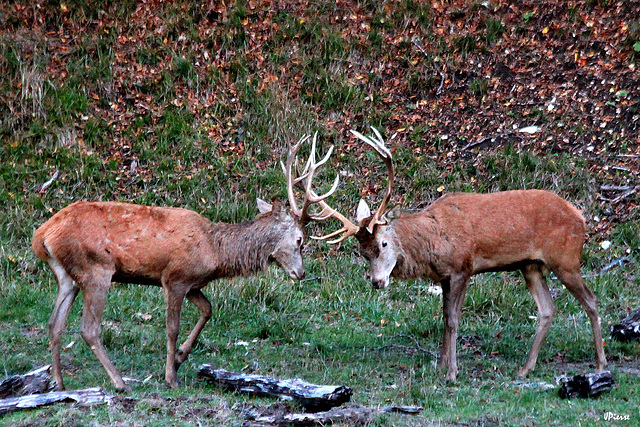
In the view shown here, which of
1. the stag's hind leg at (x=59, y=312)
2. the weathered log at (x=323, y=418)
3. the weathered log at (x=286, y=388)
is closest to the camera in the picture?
the weathered log at (x=323, y=418)

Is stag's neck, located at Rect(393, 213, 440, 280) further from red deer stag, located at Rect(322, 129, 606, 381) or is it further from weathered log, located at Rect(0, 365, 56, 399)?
weathered log, located at Rect(0, 365, 56, 399)

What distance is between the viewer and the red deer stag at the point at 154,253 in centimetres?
793

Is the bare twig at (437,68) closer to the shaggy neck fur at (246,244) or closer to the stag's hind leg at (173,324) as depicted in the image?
the shaggy neck fur at (246,244)

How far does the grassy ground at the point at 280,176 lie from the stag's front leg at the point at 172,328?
0.19 m

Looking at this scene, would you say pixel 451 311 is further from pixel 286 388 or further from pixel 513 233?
pixel 286 388

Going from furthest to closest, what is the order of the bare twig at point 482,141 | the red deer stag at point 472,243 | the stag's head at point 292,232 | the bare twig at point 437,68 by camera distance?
1. the bare twig at point 437,68
2. the bare twig at point 482,141
3. the stag's head at point 292,232
4. the red deer stag at point 472,243

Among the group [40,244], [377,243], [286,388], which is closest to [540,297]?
[377,243]

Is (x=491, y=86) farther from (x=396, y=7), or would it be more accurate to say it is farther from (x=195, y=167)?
(x=195, y=167)

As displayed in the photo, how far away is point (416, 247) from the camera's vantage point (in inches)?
351

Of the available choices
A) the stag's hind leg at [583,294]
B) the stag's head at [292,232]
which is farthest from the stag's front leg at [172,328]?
the stag's hind leg at [583,294]

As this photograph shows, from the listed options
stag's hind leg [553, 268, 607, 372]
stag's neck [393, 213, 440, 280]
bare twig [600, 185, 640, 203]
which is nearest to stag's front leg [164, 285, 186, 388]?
stag's neck [393, 213, 440, 280]

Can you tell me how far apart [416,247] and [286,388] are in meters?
2.79

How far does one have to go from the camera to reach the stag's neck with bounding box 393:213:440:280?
29.2ft

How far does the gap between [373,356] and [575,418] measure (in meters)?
2.89
